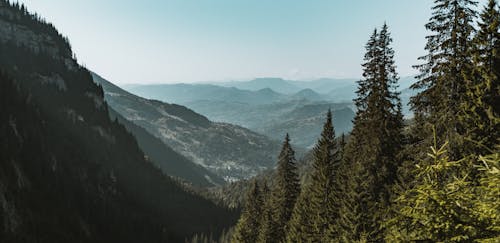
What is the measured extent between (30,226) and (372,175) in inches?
5627

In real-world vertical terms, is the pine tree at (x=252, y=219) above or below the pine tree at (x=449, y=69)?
below

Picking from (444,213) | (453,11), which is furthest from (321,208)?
(444,213)

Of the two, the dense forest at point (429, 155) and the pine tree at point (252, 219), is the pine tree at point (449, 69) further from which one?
the pine tree at point (252, 219)

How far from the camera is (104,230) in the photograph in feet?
586

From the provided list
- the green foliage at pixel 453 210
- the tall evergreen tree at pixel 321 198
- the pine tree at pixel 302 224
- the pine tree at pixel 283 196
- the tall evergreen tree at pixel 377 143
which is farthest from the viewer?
the pine tree at pixel 283 196

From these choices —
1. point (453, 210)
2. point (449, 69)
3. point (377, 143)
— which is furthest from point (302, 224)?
point (453, 210)

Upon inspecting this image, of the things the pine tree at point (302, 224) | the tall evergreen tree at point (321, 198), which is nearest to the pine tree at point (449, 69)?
the tall evergreen tree at point (321, 198)

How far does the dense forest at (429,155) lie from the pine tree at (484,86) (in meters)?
0.05

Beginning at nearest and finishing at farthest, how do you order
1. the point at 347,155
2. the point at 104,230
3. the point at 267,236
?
1. the point at 347,155
2. the point at 267,236
3. the point at 104,230

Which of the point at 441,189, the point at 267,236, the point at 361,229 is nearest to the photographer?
the point at 441,189

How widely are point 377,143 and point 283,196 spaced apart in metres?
25.5

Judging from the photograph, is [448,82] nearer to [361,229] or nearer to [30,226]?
[361,229]

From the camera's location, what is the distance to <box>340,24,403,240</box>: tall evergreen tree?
2728 cm

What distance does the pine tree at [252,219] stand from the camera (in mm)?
58281
